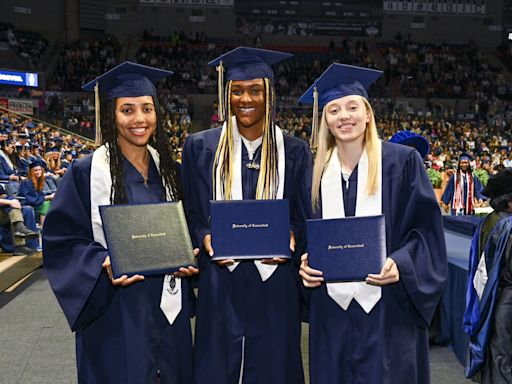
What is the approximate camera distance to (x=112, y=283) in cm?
235

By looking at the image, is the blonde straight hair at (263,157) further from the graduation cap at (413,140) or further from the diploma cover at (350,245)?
the graduation cap at (413,140)

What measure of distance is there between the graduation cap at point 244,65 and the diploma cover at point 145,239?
0.62 meters

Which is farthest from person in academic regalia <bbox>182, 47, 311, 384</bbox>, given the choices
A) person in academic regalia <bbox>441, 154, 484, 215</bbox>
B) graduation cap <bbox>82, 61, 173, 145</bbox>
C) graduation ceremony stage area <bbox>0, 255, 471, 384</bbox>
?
person in academic regalia <bbox>441, 154, 484, 215</bbox>

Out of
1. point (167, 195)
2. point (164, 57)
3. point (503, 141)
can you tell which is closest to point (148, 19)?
point (164, 57)

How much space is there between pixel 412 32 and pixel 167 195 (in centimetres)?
3045

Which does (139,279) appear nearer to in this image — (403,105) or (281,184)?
(281,184)

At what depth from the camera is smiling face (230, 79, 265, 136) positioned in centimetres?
256

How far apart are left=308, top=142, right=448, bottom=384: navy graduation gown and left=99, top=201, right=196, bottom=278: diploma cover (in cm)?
56

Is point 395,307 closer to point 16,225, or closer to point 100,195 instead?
point 100,195

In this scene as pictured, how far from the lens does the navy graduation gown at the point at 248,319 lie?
251 cm

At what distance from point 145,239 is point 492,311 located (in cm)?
210

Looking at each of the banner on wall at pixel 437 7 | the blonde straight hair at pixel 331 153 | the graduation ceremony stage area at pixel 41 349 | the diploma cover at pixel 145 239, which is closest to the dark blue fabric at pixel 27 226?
the graduation ceremony stage area at pixel 41 349

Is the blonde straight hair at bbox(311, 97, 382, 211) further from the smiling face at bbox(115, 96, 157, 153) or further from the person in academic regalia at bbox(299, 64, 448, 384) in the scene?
the smiling face at bbox(115, 96, 157, 153)

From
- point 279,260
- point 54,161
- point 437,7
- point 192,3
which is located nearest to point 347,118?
point 279,260
